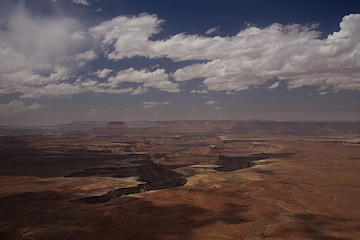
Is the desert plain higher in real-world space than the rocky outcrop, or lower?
higher

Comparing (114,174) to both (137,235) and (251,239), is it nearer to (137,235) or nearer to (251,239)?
(137,235)

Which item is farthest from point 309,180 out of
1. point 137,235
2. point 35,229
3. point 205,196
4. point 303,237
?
point 35,229

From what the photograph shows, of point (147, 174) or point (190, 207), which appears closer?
point (190, 207)

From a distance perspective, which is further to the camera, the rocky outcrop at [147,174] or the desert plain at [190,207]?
the rocky outcrop at [147,174]

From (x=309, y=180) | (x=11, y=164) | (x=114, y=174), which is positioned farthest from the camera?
(x=11, y=164)

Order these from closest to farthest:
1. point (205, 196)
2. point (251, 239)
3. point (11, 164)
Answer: point (251, 239), point (205, 196), point (11, 164)

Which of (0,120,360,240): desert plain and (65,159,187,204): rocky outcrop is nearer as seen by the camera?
(0,120,360,240): desert plain

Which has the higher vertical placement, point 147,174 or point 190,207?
point 190,207

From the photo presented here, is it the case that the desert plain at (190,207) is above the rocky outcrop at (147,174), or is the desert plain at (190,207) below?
above

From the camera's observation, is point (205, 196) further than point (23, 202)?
Yes

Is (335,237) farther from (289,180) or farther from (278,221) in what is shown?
(289,180)
